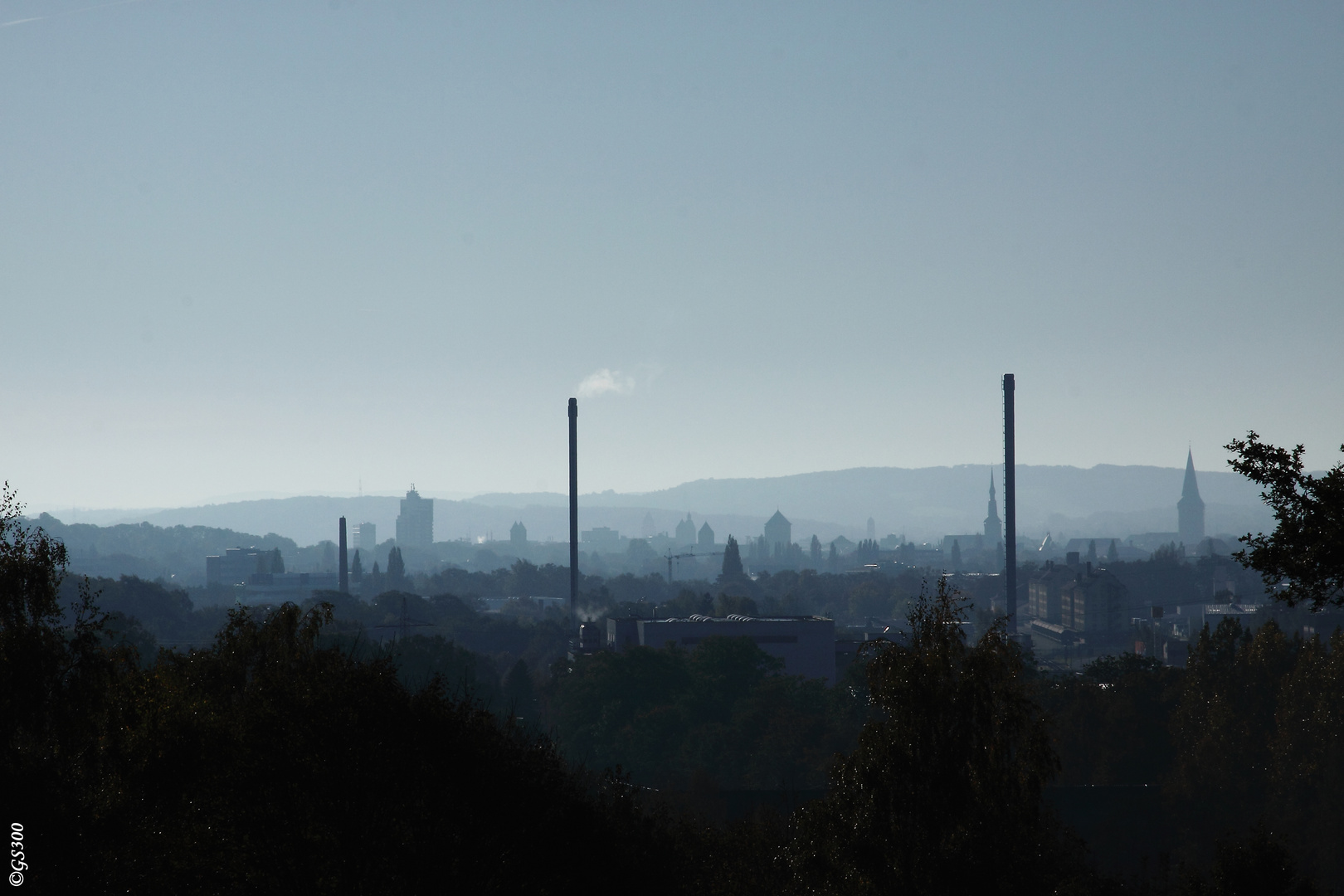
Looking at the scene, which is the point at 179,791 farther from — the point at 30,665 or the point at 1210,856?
the point at 1210,856

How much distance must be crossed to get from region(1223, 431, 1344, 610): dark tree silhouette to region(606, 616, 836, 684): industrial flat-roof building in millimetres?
91157

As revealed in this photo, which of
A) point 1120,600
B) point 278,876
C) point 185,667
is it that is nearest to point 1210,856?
point 185,667

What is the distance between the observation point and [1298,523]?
12586 mm

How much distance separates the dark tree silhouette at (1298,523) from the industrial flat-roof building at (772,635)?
91.2 metres

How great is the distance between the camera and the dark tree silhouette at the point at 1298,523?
39.9ft

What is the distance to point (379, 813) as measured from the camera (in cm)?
1457

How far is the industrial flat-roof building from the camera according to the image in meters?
104

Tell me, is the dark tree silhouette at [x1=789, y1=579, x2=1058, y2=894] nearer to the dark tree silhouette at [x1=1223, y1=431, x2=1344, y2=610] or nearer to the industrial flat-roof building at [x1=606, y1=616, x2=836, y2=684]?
the dark tree silhouette at [x1=1223, y1=431, x2=1344, y2=610]

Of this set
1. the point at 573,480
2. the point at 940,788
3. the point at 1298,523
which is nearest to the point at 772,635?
the point at 573,480

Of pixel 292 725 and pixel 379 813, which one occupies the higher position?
pixel 292 725

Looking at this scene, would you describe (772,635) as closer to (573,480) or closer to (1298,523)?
(573,480)

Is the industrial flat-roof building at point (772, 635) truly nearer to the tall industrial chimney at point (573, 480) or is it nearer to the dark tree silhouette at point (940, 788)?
the tall industrial chimney at point (573, 480)

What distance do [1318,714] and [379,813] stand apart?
156ft

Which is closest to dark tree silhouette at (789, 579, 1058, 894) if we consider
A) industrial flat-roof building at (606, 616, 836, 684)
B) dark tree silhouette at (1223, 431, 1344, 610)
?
dark tree silhouette at (1223, 431, 1344, 610)
